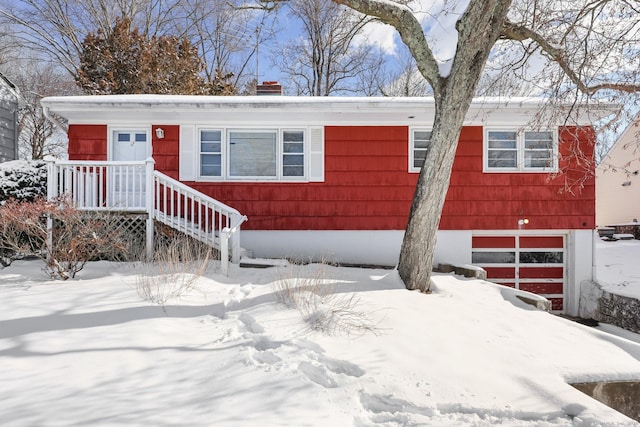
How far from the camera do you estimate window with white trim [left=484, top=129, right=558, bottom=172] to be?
25.7ft

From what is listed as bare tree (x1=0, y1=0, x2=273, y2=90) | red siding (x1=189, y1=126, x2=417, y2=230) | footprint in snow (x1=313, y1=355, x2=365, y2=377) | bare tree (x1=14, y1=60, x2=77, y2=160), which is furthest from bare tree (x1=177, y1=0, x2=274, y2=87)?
footprint in snow (x1=313, y1=355, x2=365, y2=377)

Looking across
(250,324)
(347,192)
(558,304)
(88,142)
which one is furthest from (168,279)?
(558,304)

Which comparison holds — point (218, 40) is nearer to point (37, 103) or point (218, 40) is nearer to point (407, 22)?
point (37, 103)

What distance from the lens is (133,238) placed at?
6.50 meters

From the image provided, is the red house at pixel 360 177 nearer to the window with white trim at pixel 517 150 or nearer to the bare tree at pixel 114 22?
the window with white trim at pixel 517 150

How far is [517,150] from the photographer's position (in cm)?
786

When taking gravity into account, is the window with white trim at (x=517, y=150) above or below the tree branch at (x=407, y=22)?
below

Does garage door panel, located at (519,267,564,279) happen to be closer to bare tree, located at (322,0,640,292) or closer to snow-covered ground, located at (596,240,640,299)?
snow-covered ground, located at (596,240,640,299)

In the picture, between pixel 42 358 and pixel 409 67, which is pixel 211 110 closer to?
pixel 42 358

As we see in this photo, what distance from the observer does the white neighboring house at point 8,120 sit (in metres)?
11.1

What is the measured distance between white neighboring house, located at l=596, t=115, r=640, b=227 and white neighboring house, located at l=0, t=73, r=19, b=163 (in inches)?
928

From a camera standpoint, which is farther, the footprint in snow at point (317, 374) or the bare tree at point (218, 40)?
the bare tree at point (218, 40)

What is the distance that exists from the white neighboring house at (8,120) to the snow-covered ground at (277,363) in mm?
9579

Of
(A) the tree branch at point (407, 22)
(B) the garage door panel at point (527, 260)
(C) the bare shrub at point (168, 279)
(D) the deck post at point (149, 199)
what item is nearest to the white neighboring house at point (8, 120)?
(D) the deck post at point (149, 199)
